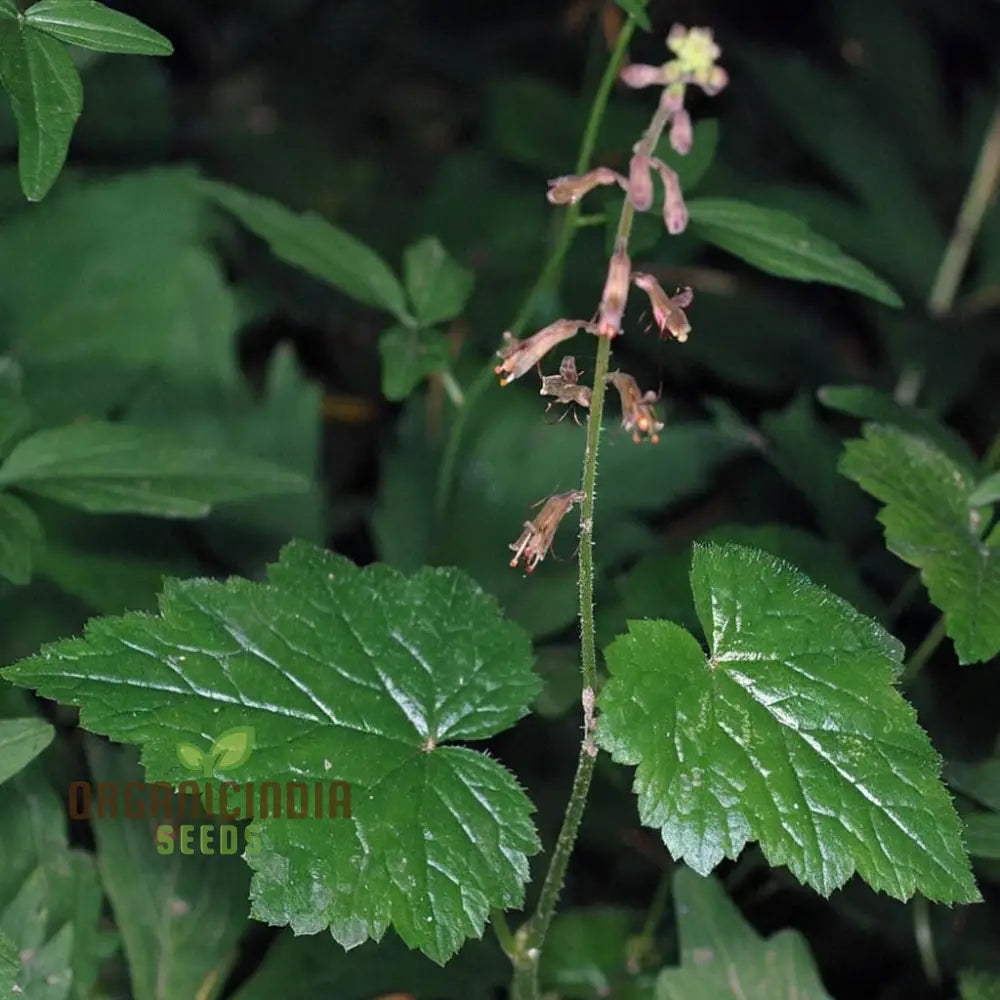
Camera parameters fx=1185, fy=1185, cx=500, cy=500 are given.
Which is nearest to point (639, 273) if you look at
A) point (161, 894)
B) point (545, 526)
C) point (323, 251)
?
point (545, 526)

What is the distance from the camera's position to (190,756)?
128 cm

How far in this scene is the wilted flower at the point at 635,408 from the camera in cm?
122

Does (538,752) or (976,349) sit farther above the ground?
(976,349)

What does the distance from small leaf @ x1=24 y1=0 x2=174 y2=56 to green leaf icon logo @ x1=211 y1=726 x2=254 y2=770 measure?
0.79 m

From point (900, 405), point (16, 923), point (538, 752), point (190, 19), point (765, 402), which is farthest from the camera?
point (190, 19)

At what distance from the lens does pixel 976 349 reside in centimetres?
275

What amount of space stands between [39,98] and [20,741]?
750 millimetres

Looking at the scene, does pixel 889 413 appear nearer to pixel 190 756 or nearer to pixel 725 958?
pixel 725 958

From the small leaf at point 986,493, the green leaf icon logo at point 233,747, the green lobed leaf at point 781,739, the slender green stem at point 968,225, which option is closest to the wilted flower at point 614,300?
the green lobed leaf at point 781,739

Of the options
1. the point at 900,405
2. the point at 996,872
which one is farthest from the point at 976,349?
the point at 996,872

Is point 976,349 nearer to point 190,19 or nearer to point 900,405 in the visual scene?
point 900,405

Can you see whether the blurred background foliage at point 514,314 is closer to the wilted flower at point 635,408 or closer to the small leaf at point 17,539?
the small leaf at point 17,539

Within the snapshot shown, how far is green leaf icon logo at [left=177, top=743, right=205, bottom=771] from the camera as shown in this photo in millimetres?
1275

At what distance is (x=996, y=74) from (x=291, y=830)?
3121 mm
